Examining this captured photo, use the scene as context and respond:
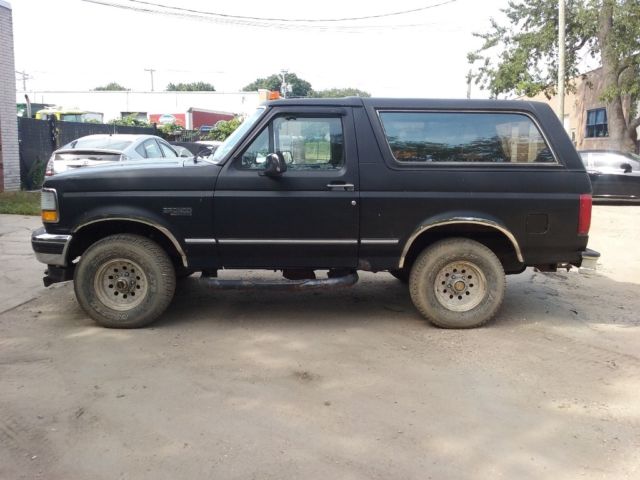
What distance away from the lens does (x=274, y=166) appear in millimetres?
4965

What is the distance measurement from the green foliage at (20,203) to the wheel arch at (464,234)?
8994 mm

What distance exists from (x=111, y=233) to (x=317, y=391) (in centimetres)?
259

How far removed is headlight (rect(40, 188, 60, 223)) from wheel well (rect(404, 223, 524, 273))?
326 centimetres

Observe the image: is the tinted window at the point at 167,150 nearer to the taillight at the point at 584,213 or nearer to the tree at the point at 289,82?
the taillight at the point at 584,213

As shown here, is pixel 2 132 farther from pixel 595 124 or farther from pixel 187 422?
pixel 595 124

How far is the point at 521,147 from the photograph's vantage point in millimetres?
5352

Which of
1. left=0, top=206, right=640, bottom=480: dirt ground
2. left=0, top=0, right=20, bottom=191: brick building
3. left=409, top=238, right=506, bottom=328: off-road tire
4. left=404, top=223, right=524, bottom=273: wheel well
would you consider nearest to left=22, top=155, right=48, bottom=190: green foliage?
left=0, top=0, right=20, bottom=191: brick building

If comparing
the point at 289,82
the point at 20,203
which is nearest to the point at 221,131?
the point at 20,203

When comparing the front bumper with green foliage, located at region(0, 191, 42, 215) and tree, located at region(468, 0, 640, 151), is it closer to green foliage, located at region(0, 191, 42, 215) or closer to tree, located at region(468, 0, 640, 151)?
green foliage, located at region(0, 191, 42, 215)

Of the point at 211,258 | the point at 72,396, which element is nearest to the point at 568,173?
the point at 211,258

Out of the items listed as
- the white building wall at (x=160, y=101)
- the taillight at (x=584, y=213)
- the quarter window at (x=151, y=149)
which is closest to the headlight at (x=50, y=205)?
the taillight at (x=584, y=213)

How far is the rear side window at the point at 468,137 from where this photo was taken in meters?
5.32

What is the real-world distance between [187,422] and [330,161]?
2.64m

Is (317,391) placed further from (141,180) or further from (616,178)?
(616,178)
